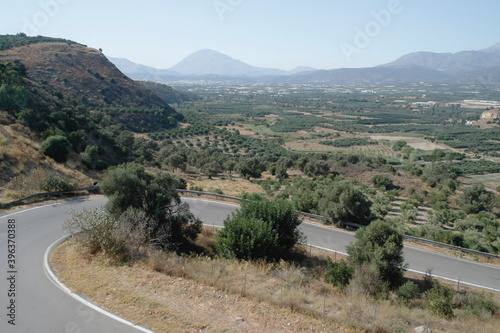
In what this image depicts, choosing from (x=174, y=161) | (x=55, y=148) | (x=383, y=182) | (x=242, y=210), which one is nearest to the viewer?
(x=242, y=210)

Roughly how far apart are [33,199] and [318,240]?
41.1 feet

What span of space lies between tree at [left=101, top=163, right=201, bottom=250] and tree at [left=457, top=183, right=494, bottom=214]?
22.3 meters

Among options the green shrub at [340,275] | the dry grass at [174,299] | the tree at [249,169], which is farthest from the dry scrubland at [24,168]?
the tree at [249,169]

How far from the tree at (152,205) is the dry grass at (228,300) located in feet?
6.50

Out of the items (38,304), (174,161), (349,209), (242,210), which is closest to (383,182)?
(349,209)

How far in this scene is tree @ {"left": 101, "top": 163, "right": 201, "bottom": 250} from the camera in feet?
36.8

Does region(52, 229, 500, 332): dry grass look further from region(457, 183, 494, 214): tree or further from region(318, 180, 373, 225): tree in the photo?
region(457, 183, 494, 214): tree

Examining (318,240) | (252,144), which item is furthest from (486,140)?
(318,240)

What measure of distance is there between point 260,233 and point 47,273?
5719 millimetres

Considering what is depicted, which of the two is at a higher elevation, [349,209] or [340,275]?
[340,275]

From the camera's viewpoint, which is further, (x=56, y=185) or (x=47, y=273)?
(x=56, y=185)

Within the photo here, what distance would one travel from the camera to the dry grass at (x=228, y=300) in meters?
6.48

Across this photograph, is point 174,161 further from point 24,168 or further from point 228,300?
point 228,300

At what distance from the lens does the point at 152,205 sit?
1187 cm
